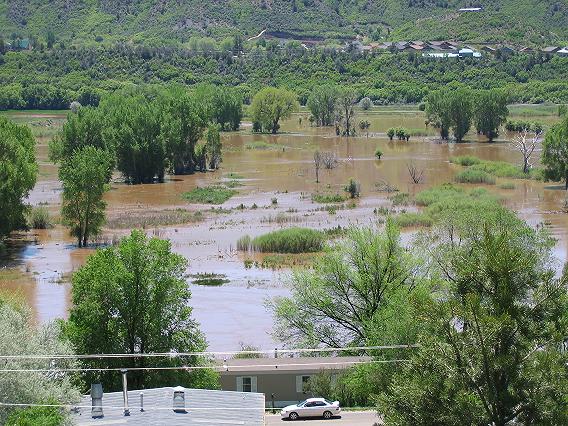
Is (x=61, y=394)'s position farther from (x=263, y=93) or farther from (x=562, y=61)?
(x=562, y=61)

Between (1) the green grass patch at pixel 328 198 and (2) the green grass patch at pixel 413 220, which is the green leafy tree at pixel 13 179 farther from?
(2) the green grass patch at pixel 413 220

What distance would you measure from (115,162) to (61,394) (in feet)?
188

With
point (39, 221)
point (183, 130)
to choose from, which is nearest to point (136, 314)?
point (39, 221)

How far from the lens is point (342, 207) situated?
6812 cm

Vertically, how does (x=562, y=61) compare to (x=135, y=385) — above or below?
above

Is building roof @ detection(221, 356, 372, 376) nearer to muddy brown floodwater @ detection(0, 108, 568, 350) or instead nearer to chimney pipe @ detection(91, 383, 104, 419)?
muddy brown floodwater @ detection(0, 108, 568, 350)

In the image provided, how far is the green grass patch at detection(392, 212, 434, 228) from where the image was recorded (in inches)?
2406

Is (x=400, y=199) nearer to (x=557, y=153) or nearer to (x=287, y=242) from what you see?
(x=557, y=153)

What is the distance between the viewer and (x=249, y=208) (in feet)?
226

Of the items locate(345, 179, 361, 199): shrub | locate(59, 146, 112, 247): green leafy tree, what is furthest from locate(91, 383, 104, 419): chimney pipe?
locate(345, 179, 361, 199): shrub

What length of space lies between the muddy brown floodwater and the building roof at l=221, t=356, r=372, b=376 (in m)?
6.66

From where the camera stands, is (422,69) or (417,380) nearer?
(417,380)

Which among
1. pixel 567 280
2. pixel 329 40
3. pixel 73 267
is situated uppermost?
pixel 329 40

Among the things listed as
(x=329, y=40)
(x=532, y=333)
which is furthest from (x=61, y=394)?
(x=329, y=40)
